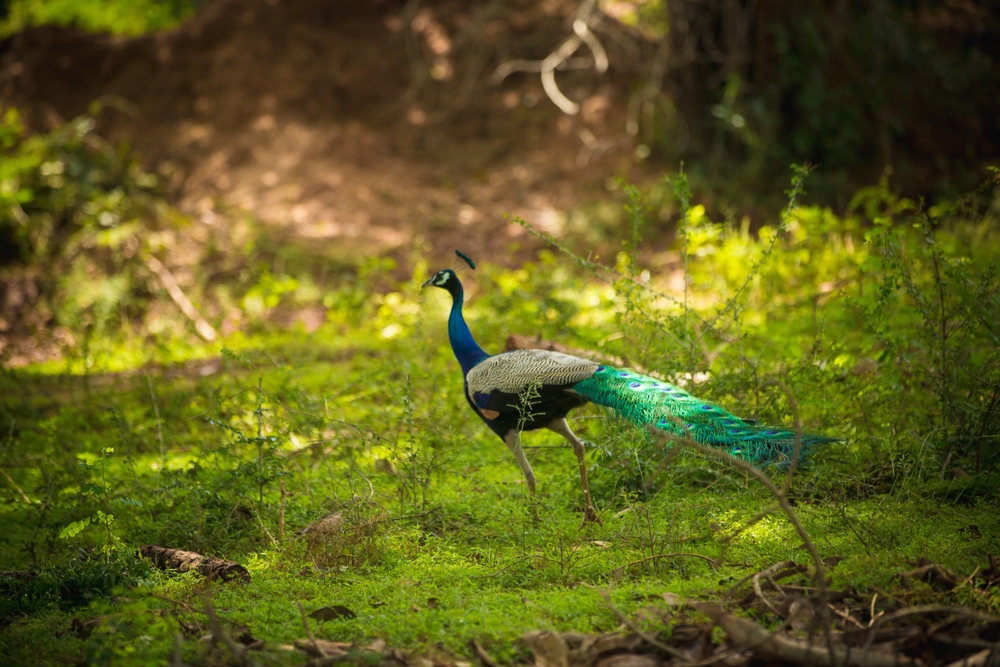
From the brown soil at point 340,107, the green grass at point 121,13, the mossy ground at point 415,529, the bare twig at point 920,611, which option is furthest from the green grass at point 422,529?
the green grass at point 121,13

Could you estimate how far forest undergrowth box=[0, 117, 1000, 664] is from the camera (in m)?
3.03

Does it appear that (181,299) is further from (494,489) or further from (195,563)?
(195,563)

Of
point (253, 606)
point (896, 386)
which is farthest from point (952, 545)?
point (253, 606)

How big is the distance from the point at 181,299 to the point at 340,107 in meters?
3.72

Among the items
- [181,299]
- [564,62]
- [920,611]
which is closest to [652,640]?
[920,611]

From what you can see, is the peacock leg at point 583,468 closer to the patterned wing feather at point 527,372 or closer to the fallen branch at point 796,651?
the patterned wing feather at point 527,372

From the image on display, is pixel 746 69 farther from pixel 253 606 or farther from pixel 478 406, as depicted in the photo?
pixel 253 606

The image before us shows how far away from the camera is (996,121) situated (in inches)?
392

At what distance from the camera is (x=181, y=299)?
337 inches

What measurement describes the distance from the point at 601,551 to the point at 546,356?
0.96 meters

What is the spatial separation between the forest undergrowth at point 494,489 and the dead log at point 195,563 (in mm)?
69

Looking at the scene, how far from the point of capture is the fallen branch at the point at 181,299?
8.28 metres

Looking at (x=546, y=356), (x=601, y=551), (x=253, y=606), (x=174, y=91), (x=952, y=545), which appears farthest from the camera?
(x=174, y=91)

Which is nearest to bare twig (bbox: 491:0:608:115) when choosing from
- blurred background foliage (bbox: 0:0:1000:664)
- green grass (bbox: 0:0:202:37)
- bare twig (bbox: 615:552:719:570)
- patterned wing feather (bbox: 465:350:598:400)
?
blurred background foliage (bbox: 0:0:1000:664)
